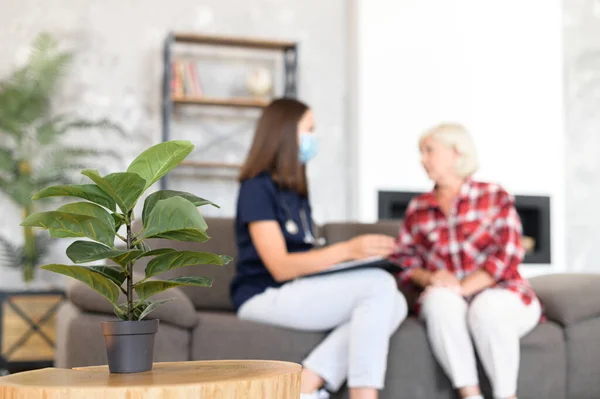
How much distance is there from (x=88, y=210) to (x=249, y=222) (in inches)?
49.4

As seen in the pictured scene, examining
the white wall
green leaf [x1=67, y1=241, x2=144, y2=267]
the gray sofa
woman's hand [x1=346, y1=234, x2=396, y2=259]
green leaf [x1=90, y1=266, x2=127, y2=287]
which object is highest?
the white wall

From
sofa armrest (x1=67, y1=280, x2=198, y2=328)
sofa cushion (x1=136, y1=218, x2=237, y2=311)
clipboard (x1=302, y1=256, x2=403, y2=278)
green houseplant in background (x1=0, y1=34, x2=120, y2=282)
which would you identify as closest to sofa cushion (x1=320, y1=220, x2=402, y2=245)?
sofa cushion (x1=136, y1=218, x2=237, y2=311)

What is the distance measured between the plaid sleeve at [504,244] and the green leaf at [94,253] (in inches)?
64.0

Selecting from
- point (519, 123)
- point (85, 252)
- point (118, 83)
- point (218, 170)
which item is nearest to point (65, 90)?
point (118, 83)

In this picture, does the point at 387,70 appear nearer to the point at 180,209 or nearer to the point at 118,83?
the point at 118,83

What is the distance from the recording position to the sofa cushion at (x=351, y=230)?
117 inches

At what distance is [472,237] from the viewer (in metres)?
2.57

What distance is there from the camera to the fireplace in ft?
15.8

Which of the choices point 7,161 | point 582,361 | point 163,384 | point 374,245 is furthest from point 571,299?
point 7,161

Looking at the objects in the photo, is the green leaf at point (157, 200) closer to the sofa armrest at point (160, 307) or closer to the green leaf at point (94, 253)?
the green leaf at point (94, 253)

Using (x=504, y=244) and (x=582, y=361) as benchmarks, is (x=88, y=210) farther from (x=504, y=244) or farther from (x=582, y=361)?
(x=582, y=361)

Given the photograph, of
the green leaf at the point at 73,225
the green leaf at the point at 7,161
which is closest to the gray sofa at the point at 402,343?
the green leaf at the point at 73,225

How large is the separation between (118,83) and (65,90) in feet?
1.00

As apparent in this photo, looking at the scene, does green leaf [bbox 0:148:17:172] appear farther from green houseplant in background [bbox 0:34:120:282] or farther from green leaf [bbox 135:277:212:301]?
green leaf [bbox 135:277:212:301]
